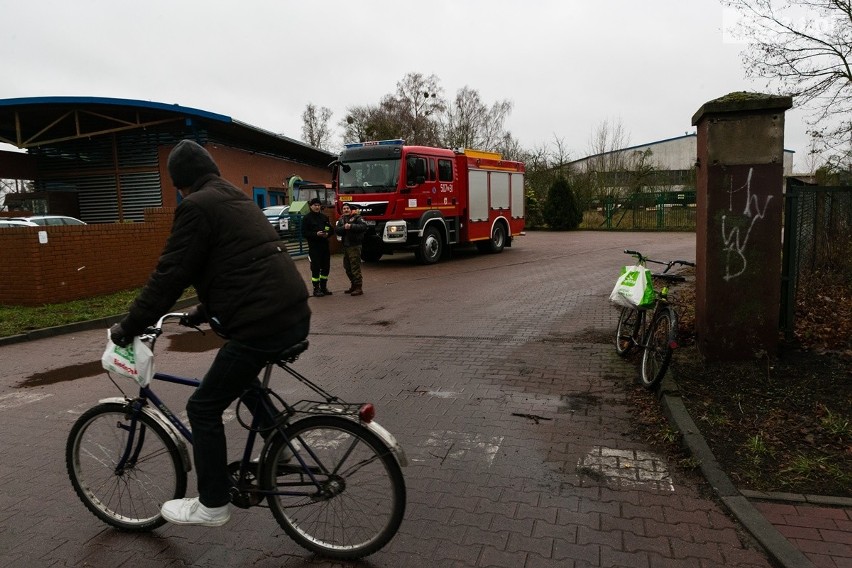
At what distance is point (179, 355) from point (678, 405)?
563 centimetres

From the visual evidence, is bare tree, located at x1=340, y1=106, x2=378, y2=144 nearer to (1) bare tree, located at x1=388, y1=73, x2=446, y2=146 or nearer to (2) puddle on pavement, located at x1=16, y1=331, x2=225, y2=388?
(1) bare tree, located at x1=388, y1=73, x2=446, y2=146

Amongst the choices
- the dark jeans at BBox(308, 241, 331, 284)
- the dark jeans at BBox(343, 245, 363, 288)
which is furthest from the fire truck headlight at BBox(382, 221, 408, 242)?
the dark jeans at BBox(308, 241, 331, 284)

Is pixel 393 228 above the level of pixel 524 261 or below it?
above

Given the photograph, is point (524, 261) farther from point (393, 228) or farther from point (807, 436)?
point (807, 436)

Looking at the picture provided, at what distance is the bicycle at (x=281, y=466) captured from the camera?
289 cm

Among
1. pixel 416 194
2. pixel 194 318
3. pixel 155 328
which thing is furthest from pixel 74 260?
pixel 194 318

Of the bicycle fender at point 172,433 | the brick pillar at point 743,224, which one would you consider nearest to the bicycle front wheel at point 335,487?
the bicycle fender at point 172,433

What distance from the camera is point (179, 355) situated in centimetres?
762

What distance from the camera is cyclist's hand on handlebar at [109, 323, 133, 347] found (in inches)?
116

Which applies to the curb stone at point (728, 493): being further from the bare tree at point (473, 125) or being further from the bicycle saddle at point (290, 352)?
the bare tree at point (473, 125)

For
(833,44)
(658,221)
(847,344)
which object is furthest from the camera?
(658,221)

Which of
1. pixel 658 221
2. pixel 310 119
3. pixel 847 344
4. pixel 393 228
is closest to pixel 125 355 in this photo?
pixel 847 344

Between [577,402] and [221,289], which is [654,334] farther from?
[221,289]

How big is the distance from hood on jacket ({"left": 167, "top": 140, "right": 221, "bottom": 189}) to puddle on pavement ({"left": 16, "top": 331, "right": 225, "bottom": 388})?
2.75 m
